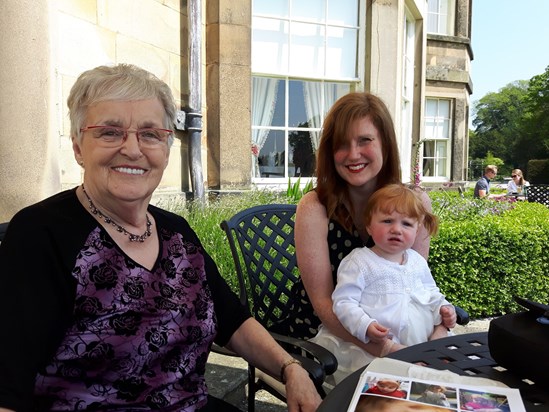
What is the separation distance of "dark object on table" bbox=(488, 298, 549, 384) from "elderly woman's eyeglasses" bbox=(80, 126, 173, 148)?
118cm

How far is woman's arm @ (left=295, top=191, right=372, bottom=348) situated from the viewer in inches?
78.9

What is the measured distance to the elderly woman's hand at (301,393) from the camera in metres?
1.53

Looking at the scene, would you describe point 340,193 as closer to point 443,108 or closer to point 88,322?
point 88,322

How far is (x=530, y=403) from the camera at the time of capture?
116 centimetres

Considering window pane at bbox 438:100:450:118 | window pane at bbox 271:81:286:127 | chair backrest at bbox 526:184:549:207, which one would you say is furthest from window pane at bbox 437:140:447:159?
window pane at bbox 271:81:286:127

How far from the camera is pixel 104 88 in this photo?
55.6 inches

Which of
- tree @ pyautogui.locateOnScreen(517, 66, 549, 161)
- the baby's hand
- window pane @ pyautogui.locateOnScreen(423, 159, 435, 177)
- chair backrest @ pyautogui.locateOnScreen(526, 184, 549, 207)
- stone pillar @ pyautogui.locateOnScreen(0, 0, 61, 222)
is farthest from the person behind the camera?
tree @ pyautogui.locateOnScreen(517, 66, 549, 161)

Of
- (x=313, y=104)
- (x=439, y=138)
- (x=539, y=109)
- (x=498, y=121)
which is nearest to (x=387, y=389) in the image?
(x=313, y=104)

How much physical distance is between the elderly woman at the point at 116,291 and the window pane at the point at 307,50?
6121mm

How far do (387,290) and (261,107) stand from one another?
576 cm

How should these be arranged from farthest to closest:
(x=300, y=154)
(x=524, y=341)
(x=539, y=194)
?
(x=539, y=194)
(x=300, y=154)
(x=524, y=341)

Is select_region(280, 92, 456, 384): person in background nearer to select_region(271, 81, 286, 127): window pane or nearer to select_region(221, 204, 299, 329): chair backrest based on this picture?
select_region(221, 204, 299, 329): chair backrest

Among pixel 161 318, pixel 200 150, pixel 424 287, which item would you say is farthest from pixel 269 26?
pixel 161 318

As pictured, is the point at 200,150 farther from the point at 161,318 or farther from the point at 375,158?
the point at 161,318
